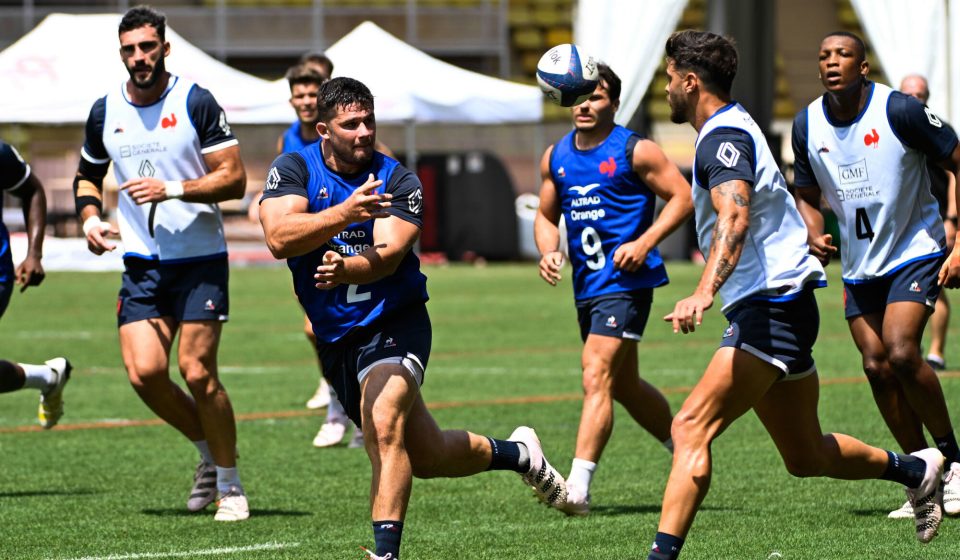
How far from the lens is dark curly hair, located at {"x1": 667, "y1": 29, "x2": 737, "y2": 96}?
20.1 feet

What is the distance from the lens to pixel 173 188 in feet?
25.2

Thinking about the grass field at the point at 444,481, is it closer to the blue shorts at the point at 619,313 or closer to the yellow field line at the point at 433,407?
the yellow field line at the point at 433,407

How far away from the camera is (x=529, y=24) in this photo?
38219 mm

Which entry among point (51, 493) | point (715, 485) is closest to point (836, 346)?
point (715, 485)

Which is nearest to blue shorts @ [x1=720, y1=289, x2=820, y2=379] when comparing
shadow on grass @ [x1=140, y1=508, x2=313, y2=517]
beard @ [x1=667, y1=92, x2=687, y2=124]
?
beard @ [x1=667, y1=92, x2=687, y2=124]

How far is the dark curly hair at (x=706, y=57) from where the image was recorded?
6.14 m

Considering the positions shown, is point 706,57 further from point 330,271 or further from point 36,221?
point 36,221

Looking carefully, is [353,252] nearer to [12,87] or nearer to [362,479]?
[362,479]

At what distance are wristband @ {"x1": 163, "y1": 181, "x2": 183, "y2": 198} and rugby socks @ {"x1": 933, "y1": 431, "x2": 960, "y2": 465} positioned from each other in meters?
3.67

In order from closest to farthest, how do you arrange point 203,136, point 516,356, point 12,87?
point 203,136, point 516,356, point 12,87

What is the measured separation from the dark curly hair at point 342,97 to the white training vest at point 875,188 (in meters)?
2.37

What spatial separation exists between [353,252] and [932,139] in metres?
2.78

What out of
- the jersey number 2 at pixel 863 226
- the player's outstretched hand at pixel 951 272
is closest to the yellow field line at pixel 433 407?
the jersey number 2 at pixel 863 226

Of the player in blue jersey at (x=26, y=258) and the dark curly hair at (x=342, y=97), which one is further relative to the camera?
the player in blue jersey at (x=26, y=258)
